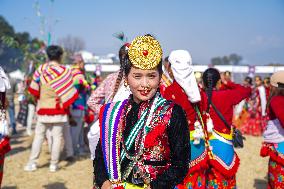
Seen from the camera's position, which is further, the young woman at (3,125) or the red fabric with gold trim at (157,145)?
the young woman at (3,125)

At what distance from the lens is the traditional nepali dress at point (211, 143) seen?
3928 mm

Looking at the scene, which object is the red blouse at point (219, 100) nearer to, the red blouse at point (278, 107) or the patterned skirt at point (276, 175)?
the red blouse at point (278, 107)

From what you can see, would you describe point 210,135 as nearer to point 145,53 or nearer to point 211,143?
point 211,143

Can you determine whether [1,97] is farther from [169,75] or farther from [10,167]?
[10,167]

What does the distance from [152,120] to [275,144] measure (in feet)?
8.70

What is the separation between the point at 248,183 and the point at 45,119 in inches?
149

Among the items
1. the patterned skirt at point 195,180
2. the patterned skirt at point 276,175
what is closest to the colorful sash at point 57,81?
the patterned skirt at point 195,180

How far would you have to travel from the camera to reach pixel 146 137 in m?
2.01

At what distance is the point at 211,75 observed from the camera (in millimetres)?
4258

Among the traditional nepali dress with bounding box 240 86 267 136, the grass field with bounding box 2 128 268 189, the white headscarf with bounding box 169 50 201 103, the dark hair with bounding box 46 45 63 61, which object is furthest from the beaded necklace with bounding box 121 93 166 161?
the traditional nepali dress with bounding box 240 86 267 136

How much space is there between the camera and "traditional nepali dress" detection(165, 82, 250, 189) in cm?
393

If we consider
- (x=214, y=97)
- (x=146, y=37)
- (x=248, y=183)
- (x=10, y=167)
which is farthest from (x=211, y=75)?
(x=10, y=167)

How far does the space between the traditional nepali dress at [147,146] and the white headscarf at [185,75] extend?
68.8 inches

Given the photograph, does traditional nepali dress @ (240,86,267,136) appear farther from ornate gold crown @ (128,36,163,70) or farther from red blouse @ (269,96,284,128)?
ornate gold crown @ (128,36,163,70)
